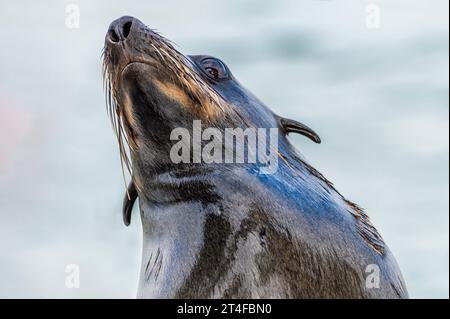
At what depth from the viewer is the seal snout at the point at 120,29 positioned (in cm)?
1119

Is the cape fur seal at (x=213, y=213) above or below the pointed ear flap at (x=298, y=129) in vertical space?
below

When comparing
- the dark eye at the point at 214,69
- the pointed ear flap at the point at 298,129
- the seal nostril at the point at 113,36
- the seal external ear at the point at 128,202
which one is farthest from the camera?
the pointed ear flap at the point at 298,129

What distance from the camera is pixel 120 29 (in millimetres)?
11211

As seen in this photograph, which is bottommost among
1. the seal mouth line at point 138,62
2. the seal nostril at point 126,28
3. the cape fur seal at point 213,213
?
the cape fur seal at point 213,213

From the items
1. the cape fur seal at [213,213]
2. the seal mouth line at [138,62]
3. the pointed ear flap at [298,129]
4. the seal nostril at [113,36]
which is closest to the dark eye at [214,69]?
the cape fur seal at [213,213]

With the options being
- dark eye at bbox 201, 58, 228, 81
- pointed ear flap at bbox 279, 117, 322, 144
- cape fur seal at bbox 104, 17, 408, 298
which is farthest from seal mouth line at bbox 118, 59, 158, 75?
pointed ear flap at bbox 279, 117, 322, 144

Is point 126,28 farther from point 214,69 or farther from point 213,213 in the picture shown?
point 213,213

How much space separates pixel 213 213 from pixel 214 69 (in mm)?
1819

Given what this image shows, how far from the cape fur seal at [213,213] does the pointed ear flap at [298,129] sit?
846 millimetres

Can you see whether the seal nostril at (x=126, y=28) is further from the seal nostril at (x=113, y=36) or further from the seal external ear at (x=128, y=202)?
the seal external ear at (x=128, y=202)

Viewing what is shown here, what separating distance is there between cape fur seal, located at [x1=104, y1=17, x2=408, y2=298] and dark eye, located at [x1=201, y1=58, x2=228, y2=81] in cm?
35

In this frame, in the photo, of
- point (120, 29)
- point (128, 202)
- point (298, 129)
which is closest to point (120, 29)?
point (120, 29)
